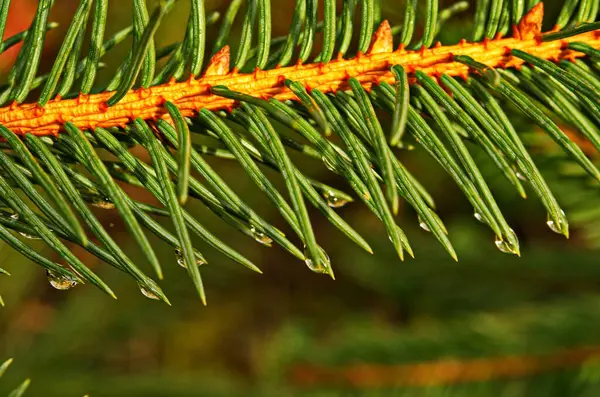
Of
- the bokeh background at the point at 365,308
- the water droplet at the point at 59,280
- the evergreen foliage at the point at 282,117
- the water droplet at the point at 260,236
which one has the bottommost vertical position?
the bokeh background at the point at 365,308

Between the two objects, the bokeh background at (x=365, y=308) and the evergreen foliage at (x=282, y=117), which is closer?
the evergreen foliage at (x=282, y=117)

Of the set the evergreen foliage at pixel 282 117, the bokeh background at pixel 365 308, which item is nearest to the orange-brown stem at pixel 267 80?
the evergreen foliage at pixel 282 117

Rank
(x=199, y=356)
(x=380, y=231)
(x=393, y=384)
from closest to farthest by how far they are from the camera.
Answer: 1. (x=393, y=384)
2. (x=380, y=231)
3. (x=199, y=356)

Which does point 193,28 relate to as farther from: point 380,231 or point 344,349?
point 380,231

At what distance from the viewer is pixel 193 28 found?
14.3 inches

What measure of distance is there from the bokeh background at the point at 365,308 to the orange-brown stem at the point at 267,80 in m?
0.18

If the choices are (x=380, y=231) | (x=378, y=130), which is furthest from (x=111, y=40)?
(x=380, y=231)

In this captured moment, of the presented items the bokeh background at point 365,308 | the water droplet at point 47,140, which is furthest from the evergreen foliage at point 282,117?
Answer: the bokeh background at point 365,308

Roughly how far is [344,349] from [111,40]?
1.72 feet

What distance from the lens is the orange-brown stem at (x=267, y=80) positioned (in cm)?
36

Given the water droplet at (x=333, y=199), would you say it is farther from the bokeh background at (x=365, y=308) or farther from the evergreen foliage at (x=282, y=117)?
the bokeh background at (x=365, y=308)

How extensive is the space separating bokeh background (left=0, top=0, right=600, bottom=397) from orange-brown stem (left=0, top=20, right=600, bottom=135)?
0.59 feet

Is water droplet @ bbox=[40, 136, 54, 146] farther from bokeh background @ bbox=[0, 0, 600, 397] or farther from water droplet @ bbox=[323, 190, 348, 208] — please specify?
bokeh background @ bbox=[0, 0, 600, 397]

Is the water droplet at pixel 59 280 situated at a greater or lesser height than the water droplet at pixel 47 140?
lesser
